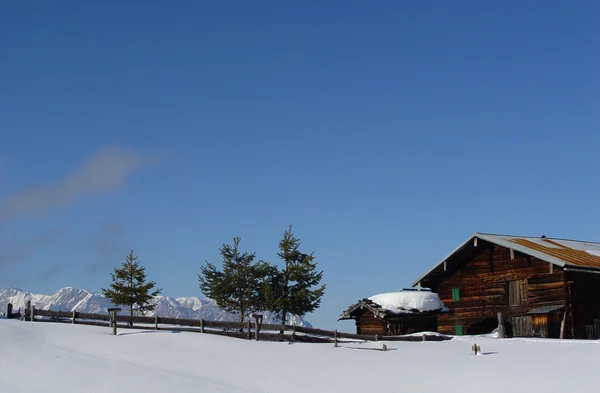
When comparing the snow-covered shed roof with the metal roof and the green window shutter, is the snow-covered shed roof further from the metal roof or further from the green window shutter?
the green window shutter

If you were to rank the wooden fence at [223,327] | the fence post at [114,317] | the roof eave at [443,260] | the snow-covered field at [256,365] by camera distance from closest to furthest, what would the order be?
the snow-covered field at [256,365] → the fence post at [114,317] → the wooden fence at [223,327] → the roof eave at [443,260]

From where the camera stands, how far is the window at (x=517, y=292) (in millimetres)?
46188

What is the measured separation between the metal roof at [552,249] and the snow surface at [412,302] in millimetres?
1314

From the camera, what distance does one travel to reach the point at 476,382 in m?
26.0

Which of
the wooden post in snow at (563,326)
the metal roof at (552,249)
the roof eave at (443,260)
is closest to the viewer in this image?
the wooden post in snow at (563,326)

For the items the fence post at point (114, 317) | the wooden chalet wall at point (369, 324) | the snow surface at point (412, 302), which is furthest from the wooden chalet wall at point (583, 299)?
the fence post at point (114, 317)

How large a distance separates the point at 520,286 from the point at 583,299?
388 cm

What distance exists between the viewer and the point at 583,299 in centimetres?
4419

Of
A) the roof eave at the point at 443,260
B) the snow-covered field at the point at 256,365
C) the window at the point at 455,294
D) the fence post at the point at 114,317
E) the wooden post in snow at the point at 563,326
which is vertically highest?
the roof eave at the point at 443,260

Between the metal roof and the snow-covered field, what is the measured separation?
679 cm

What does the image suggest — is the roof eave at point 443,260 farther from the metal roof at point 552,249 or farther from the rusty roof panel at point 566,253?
the rusty roof panel at point 566,253

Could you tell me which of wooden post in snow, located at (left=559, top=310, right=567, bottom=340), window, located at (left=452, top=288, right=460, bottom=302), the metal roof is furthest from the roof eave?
wooden post in snow, located at (left=559, top=310, right=567, bottom=340)

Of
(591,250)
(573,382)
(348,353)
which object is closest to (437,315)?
(591,250)

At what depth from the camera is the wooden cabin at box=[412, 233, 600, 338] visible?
43.8 m
